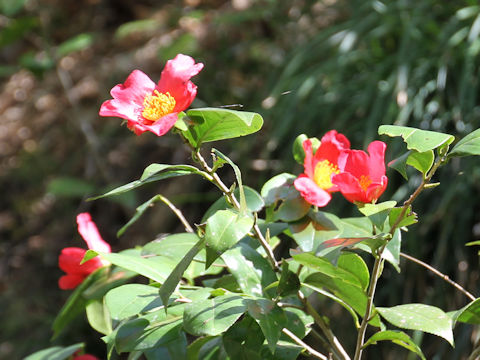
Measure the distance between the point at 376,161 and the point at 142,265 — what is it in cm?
28

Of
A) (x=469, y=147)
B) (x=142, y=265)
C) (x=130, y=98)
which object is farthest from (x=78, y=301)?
(x=469, y=147)

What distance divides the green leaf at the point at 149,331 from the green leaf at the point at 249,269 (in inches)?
2.7

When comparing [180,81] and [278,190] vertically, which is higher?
[180,81]

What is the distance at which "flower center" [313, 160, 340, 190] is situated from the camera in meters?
0.72

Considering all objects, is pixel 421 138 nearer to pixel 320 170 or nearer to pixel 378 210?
pixel 378 210

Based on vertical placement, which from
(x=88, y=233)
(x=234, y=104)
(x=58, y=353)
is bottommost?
(x=234, y=104)

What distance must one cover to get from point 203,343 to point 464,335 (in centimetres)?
93

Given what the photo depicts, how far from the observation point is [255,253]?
689 mm

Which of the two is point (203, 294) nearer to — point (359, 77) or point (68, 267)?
point (68, 267)

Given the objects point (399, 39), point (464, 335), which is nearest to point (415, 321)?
point (464, 335)

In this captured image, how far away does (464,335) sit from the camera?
4.54 feet

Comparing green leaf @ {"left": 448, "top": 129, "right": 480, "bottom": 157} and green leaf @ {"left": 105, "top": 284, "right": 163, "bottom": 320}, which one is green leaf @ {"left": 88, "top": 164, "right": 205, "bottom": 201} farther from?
green leaf @ {"left": 448, "top": 129, "right": 480, "bottom": 157}

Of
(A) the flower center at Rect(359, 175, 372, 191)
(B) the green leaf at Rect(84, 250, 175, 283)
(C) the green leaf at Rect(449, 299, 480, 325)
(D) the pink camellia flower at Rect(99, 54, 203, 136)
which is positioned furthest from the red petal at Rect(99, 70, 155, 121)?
(C) the green leaf at Rect(449, 299, 480, 325)

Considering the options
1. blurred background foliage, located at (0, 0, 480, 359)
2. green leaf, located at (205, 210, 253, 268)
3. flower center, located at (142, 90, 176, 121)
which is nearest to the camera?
green leaf, located at (205, 210, 253, 268)
